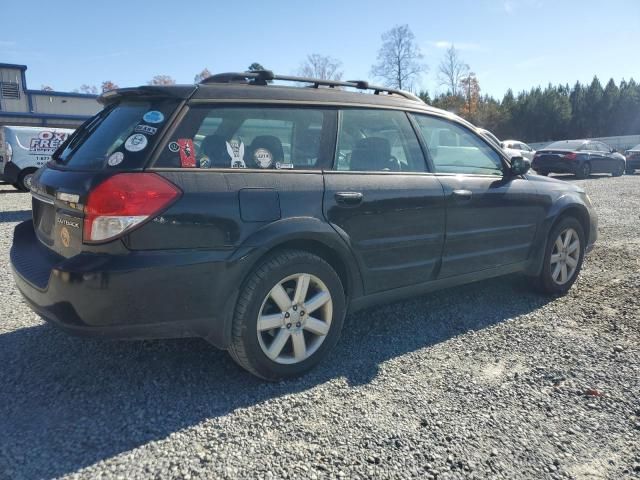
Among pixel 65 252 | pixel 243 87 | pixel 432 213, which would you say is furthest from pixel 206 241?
pixel 432 213

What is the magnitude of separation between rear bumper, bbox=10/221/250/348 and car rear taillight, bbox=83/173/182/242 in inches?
5.0

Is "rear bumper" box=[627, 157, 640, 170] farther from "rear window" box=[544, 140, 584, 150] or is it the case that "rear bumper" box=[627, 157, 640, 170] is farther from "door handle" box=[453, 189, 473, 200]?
"door handle" box=[453, 189, 473, 200]

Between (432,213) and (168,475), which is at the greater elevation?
(432,213)

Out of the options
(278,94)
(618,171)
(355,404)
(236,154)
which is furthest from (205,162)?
(618,171)

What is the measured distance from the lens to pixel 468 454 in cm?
242

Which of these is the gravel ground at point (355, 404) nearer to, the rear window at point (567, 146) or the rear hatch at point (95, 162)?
the rear hatch at point (95, 162)

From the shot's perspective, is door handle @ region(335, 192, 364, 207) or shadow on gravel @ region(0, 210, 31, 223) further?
shadow on gravel @ region(0, 210, 31, 223)

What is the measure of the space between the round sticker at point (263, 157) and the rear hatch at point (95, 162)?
0.51 meters

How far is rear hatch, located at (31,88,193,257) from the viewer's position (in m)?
2.63

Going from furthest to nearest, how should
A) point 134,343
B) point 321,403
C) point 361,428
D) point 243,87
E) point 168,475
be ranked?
point 134,343
point 243,87
point 321,403
point 361,428
point 168,475

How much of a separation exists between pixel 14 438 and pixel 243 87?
2.23 metres

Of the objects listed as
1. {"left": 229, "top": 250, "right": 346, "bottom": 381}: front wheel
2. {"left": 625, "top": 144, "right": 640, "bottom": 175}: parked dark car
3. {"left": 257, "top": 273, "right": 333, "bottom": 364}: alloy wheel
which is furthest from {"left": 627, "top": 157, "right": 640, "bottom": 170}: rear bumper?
{"left": 257, "top": 273, "right": 333, "bottom": 364}: alloy wheel

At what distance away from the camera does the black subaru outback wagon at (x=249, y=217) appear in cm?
259

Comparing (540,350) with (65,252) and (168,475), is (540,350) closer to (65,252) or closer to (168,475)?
(168,475)
